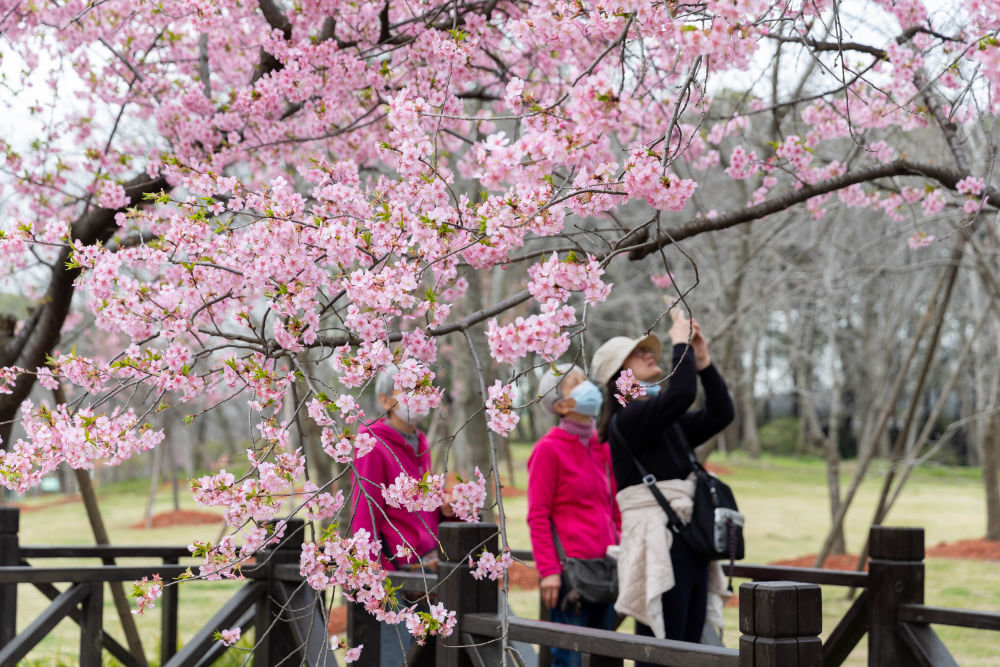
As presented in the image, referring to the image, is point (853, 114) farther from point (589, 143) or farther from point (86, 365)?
point (86, 365)

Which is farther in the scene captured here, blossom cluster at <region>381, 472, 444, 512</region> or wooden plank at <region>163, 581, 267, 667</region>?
wooden plank at <region>163, 581, 267, 667</region>

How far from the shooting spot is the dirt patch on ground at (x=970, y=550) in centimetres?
1235

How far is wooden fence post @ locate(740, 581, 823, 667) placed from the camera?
2.13 metres

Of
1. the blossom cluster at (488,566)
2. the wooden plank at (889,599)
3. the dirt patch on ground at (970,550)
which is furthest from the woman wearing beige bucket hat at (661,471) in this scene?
the dirt patch on ground at (970,550)

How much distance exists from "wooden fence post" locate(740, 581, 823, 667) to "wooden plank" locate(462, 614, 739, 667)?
7cm

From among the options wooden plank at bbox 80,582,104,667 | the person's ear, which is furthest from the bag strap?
wooden plank at bbox 80,582,104,667

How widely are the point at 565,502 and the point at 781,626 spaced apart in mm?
2020

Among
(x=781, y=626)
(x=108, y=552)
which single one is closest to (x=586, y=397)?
(x=781, y=626)

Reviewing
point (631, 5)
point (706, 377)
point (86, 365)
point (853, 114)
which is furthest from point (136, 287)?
point (853, 114)

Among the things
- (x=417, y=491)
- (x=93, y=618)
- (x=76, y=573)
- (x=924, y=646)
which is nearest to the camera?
(x=417, y=491)

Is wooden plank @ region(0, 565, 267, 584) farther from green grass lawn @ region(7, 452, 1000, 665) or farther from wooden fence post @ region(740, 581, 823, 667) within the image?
green grass lawn @ region(7, 452, 1000, 665)

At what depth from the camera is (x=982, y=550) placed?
12547mm

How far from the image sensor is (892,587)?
3.61m

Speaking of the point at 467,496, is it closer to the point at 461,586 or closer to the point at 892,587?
the point at 461,586
